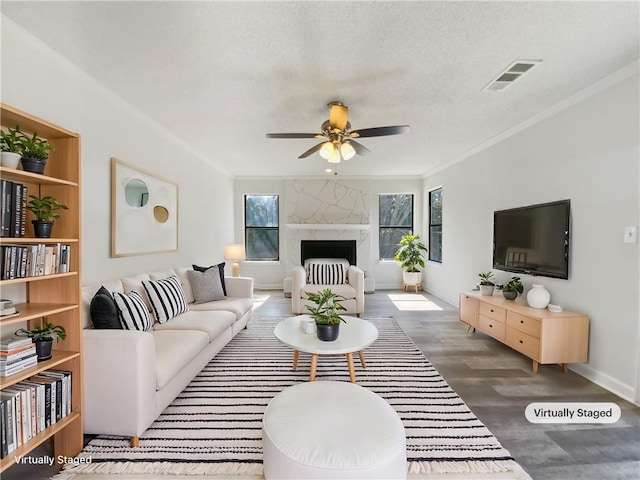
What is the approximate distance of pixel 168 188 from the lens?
381cm

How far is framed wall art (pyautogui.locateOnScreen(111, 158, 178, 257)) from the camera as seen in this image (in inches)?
113

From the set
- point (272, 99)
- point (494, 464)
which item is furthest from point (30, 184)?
point (494, 464)

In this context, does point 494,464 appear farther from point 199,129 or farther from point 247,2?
point 199,129

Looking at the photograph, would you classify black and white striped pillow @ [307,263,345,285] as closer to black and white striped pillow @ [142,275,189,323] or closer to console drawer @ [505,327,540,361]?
black and white striped pillow @ [142,275,189,323]

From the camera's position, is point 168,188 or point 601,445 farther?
point 168,188

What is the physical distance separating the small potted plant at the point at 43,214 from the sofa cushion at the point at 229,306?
1.93 meters

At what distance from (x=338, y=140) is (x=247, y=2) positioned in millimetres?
1480

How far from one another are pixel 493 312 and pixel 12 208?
3.92 meters

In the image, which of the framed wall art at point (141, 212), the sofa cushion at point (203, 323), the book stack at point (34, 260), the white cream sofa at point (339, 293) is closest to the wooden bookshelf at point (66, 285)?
the book stack at point (34, 260)

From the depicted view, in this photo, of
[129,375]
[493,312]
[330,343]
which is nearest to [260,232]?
[330,343]

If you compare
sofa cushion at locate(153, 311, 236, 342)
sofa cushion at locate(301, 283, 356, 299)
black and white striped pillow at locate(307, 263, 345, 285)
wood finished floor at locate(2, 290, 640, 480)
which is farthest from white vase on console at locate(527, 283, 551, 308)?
sofa cushion at locate(153, 311, 236, 342)

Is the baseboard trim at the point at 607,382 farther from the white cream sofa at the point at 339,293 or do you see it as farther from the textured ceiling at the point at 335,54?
the white cream sofa at the point at 339,293

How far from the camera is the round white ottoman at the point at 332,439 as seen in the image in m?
1.22

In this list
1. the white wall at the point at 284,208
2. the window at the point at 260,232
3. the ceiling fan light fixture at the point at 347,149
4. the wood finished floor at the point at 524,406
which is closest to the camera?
the wood finished floor at the point at 524,406
